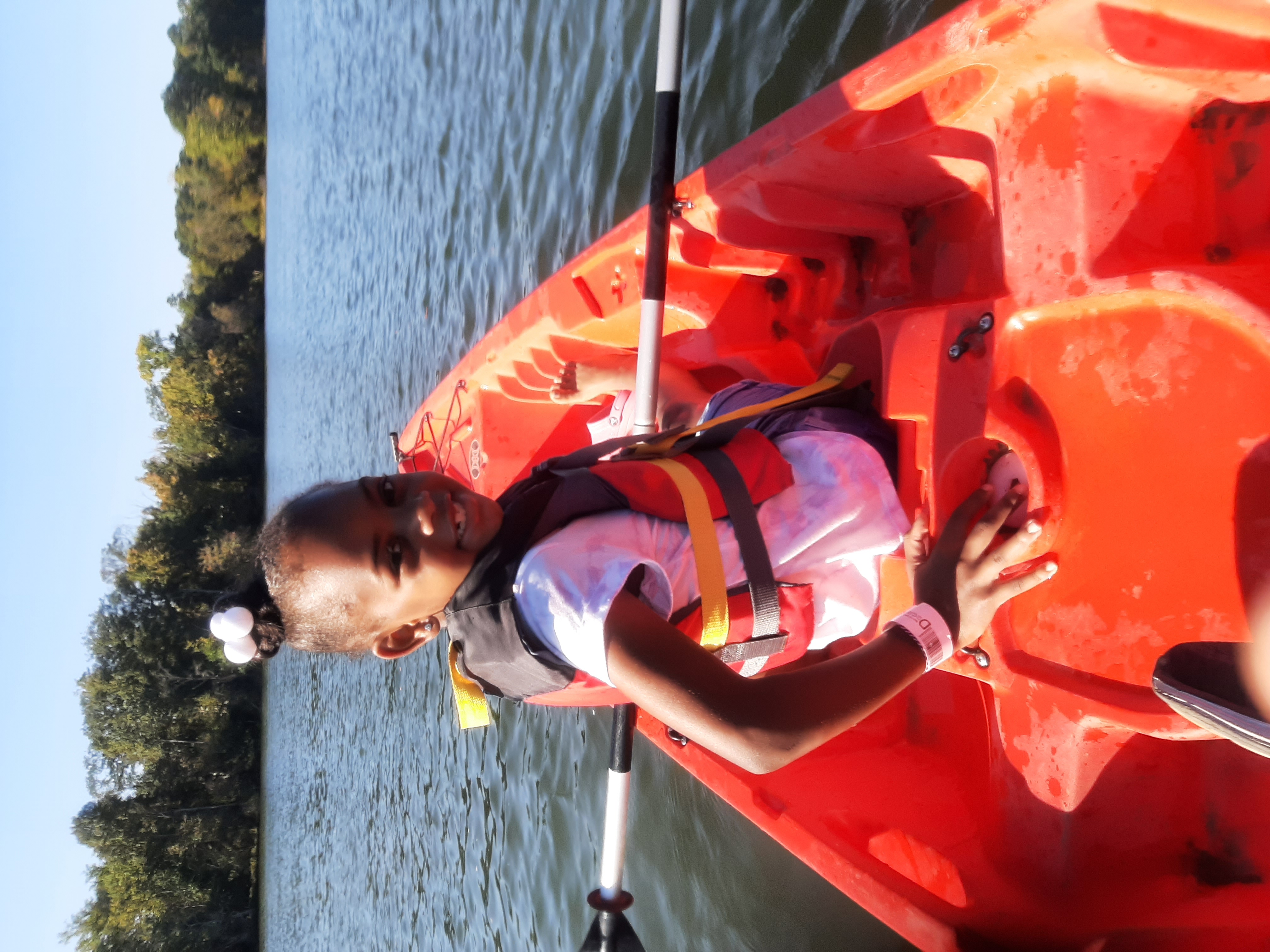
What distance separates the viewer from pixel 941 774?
2.14 meters

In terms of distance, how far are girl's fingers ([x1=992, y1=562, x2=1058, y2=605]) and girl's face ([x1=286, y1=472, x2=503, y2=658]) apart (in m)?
1.11

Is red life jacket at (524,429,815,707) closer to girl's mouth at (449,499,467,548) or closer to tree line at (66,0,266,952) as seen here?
girl's mouth at (449,499,467,548)

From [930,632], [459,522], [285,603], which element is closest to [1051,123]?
[930,632]

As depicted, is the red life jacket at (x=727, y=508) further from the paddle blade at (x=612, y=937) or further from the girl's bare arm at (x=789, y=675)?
the paddle blade at (x=612, y=937)

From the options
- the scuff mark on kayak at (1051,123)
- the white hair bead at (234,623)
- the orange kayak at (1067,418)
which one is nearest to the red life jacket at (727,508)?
the orange kayak at (1067,418)

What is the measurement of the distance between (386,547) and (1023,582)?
1.38 metres

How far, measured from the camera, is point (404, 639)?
206 centimetres

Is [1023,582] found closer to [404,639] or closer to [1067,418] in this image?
[1067,418]

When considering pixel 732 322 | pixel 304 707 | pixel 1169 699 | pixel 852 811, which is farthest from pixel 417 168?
pixel 304 707

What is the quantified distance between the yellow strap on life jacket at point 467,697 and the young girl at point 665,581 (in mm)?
112

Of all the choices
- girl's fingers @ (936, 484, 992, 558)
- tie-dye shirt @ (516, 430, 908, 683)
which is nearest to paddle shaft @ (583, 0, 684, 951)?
tie-dye shirt @ (516, 430, 908, 683)

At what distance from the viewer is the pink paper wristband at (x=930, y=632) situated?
160cm

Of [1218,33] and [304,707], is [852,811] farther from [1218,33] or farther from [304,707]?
[304,707]

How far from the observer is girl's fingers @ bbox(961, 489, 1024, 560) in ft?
5.43
